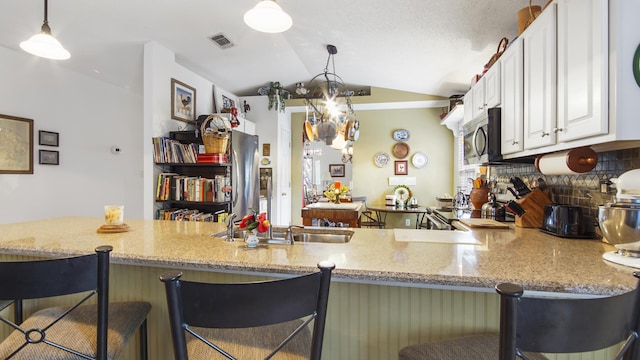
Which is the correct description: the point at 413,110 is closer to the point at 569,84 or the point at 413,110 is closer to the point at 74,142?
the point at 569,84

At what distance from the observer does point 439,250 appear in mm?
1262

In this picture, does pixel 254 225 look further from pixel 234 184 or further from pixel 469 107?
pixel 469 107

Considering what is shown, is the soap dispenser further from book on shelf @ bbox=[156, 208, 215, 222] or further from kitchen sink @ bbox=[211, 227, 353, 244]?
book on shelf @ bbox=[156, 208, 215, 222]

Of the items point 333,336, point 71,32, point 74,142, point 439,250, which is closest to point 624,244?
point 439,250

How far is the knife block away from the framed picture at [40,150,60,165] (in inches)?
186

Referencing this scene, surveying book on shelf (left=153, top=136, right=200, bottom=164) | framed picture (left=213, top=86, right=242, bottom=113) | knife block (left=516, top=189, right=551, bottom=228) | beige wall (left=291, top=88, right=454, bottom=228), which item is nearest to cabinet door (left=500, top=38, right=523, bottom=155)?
knife block (left=516, top=189, right=551, bottom=228)

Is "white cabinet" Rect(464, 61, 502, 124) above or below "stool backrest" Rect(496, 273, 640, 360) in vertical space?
above

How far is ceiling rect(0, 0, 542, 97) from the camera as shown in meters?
2.55

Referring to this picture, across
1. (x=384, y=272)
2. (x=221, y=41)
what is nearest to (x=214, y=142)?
(x=221, y=41)

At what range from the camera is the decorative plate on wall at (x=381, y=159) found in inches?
214

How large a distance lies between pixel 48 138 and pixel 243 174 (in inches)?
88.0

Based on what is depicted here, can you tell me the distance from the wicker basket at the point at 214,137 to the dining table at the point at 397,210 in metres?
2.24

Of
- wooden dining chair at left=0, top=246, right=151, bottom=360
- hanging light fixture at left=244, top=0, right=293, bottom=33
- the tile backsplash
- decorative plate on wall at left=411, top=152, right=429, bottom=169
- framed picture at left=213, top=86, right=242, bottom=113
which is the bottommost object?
wooden dining chair at left=0, top=246, right=151, bottom=360

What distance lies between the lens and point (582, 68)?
1256 millimetres
